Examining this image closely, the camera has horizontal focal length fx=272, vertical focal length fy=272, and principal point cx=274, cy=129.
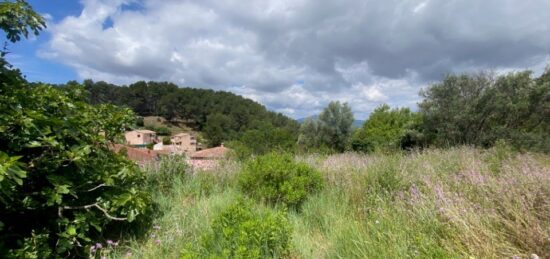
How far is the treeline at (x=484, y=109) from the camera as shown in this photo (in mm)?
12680

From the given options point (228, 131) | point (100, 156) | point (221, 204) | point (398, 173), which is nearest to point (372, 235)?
→ point (398, 173)

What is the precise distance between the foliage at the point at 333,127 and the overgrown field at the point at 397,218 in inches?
936

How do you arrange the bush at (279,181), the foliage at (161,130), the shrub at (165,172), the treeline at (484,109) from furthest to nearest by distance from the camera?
the foliage at (161,130) < the treeline at (484,109) < the shrub at (165,172) < the bush at (279,181)

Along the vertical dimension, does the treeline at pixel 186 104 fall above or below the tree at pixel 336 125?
above

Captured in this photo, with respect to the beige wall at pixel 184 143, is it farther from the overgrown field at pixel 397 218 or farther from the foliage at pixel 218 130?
the foliage at pixel 218 130

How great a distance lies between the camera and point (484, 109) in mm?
13367

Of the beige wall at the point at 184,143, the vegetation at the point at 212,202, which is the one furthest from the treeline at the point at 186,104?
the vegetation at the point at 212,202

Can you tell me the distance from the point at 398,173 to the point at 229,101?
88.8m

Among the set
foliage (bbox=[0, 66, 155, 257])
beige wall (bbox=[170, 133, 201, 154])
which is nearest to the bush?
foliage (bbox=[0, 66, 155, 257])

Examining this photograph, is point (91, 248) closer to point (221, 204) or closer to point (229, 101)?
point (221, 204)

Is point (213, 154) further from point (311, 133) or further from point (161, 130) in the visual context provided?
point (161, 130)

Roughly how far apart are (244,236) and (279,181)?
2144 millimetres

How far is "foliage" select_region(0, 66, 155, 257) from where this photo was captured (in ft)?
6.75

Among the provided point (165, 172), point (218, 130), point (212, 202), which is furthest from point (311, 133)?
point (218, 130)
